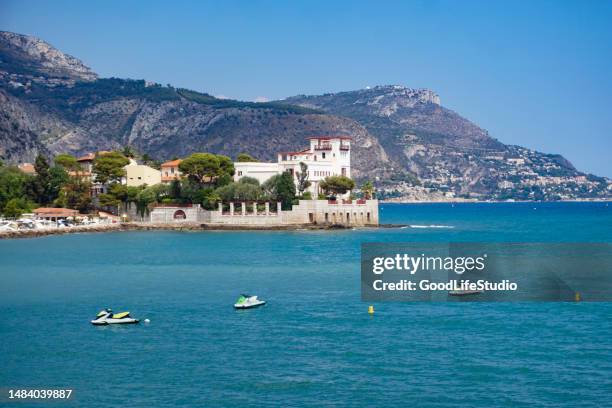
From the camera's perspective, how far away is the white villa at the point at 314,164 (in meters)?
100

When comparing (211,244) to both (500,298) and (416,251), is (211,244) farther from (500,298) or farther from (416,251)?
(500,298)

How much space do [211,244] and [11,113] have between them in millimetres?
121176

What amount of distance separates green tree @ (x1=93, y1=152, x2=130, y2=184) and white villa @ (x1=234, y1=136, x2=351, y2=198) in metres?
13.2

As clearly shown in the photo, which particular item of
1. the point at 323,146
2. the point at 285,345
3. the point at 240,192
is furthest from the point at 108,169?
the point at 285,345

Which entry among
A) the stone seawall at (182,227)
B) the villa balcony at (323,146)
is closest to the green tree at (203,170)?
the stone seawall at (182,227)

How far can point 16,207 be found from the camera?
313ft

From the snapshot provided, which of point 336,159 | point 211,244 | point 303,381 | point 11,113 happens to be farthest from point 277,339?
Result: point 11,113

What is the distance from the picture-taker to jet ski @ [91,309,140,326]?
114 ft

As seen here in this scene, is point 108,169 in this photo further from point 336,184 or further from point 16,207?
point 336,184

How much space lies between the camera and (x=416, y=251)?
63.6m

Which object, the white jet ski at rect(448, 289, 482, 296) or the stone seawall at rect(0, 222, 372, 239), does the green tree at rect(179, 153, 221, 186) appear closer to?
the stone seawall at rect(0, 222, 372, 239)

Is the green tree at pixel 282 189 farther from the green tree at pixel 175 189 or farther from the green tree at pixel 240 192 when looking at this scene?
the green tree at pixel 175 189

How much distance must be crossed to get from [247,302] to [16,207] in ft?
207

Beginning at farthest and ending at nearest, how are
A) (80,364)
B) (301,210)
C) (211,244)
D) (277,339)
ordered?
1. (301,210)
2. (211,244)
3. (277,339)
4. (80,364)
